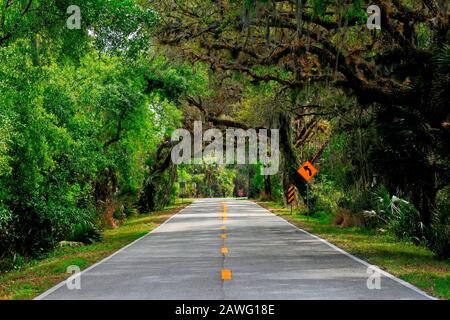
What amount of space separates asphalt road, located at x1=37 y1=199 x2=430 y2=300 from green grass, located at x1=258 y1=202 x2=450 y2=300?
388 millimetres

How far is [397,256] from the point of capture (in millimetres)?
17766

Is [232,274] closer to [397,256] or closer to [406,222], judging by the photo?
[397,256]

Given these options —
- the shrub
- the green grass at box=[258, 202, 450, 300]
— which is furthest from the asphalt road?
the shrub

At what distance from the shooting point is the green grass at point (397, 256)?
42.1ft

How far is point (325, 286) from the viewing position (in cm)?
1192

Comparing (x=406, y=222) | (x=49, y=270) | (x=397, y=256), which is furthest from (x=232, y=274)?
(x=406, y=222)

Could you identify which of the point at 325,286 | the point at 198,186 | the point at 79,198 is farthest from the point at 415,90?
the point at 198,186

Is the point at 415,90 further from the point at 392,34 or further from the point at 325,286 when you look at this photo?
the point at 325,286

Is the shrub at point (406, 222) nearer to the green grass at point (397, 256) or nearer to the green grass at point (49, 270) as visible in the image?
the green grass at point (397, 256)

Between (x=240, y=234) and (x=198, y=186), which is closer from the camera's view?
(x=240, y=234)

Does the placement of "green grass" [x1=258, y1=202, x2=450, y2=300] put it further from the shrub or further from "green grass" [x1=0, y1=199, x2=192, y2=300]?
"green grass" [x1=0, y1=199, x2=192, y2=300]

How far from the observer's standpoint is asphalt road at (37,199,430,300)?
1119 centimetres

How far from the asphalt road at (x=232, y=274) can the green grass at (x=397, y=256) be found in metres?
0.39
